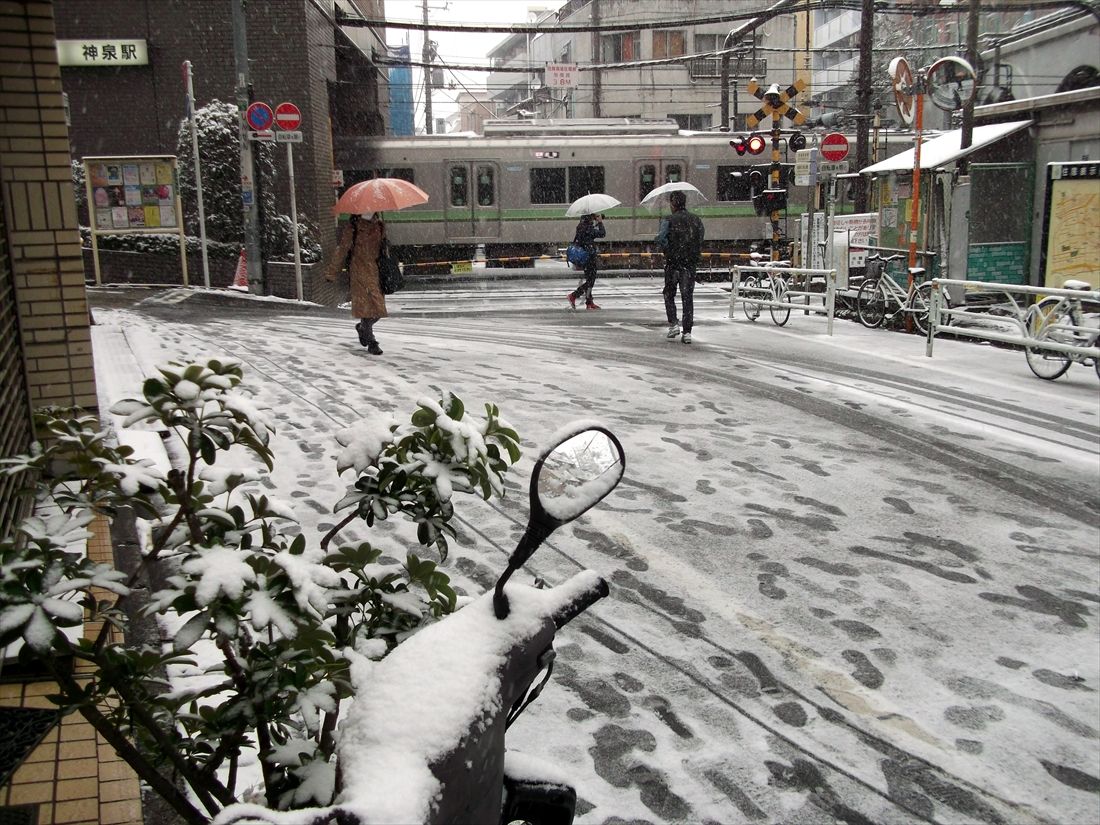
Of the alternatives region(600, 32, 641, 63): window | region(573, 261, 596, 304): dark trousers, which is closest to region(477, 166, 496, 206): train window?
region(573, 261, 596, 304): dark trousers

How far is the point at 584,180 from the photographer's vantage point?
25.3 metres

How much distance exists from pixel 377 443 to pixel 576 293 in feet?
51.0

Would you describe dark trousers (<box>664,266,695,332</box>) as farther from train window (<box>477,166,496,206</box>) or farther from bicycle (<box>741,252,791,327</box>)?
train window (<box>477,166,496,206</box>)

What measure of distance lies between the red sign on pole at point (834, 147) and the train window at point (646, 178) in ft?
34.1

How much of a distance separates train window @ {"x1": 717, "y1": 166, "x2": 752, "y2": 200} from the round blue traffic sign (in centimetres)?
1326

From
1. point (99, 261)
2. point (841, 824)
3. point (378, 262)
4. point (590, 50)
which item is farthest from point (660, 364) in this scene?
point (590, 50)

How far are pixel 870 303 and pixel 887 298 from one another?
1.07 feet

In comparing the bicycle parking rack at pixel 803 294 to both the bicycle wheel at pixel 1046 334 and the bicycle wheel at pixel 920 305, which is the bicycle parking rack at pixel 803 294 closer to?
the bicycle wheel at pixel 920 305

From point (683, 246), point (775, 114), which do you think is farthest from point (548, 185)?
point (683, 246)

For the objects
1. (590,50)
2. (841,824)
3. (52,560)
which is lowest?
(841,824)

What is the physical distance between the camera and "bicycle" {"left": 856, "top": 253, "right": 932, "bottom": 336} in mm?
13664

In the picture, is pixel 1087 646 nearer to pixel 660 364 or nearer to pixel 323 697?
pixel 323 697

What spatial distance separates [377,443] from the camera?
196cm

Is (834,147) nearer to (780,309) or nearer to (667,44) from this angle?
(780,309)
